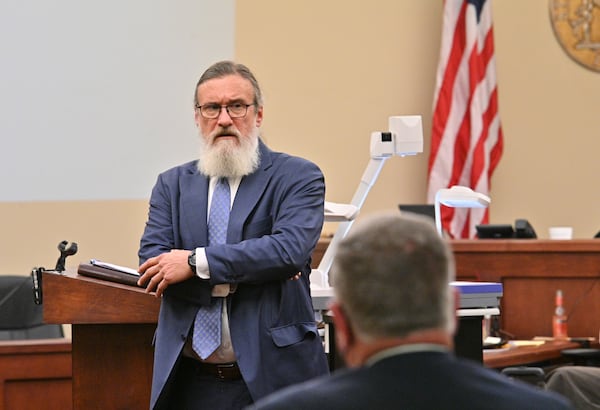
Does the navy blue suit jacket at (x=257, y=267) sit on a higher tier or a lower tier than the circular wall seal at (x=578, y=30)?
lower

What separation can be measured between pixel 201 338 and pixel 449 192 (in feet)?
4.47

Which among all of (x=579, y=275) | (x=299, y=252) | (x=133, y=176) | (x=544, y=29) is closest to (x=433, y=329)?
(x=299, y=252)

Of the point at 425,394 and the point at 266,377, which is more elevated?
the point at 425,394

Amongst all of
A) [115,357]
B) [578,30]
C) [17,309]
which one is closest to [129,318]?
[115,357]

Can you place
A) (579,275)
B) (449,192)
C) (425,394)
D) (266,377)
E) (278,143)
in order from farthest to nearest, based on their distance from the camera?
(278,143), (579,275), (449,192), (266,377), (425,394)

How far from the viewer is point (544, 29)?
7.80 meters

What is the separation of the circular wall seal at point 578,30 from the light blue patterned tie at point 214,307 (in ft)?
17.3

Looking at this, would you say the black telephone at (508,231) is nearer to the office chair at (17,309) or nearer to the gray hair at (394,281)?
the office chair at (17,309)

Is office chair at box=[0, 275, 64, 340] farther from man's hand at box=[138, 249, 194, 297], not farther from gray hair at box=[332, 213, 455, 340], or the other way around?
gray hair at box=[332, 213, 455, 340]

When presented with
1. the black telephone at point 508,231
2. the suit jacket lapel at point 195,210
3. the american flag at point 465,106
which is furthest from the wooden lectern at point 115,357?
the american flag at point 465,106

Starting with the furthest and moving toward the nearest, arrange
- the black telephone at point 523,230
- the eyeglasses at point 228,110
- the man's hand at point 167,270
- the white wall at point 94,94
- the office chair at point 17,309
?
the white wall at point 94,94
the black telephone at point 523,230
the office chair at point 17,309
the eyeglasses at point 228,110
the man's hand at point 167,270

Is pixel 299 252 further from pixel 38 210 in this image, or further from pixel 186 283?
pixel 38 210

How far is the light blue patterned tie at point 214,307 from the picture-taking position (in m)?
2.80

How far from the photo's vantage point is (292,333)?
2848mm
